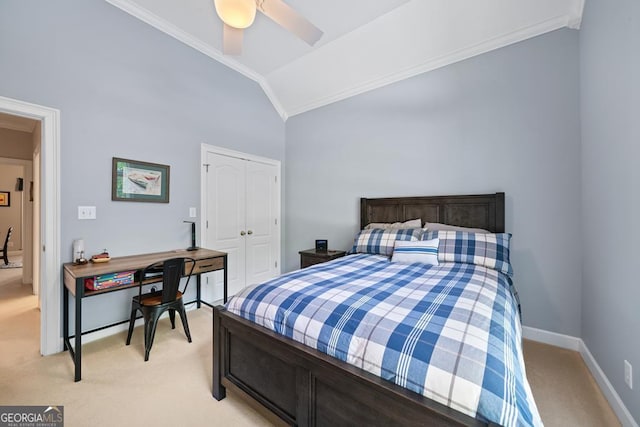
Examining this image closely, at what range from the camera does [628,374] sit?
1.48 m

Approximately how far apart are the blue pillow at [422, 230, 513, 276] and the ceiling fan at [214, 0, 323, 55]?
82.7 inches

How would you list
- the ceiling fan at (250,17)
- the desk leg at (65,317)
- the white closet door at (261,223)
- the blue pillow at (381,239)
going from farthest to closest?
1. the white closet door at (261,223)
2. the blue pillow at (381,239)
3. the desk leg at (65,317)
4. the ceiling fan at (250,17)

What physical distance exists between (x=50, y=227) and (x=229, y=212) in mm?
1764

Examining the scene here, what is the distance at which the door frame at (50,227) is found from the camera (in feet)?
7.17

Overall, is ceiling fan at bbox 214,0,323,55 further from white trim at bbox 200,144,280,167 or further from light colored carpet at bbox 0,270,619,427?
light colored carpet at bbox 0,270,619,427

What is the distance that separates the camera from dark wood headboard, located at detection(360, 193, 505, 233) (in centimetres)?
261

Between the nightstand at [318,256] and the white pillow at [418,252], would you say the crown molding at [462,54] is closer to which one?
the white pillow at [418,252]

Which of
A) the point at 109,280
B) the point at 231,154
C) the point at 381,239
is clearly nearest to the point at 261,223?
the point at 231,154

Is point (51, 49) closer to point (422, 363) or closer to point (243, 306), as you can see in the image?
point (243, 306)

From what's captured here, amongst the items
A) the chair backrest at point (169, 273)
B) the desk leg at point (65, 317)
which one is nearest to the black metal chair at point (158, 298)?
the chair backrest at point (169, 273)

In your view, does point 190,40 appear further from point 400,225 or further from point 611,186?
point 611,186

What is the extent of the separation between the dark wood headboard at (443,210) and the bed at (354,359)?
24.7 inches

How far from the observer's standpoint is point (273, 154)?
4277 mm

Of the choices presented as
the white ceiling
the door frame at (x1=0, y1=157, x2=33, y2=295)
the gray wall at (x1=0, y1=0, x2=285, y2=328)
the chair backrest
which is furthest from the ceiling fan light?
the door frame at (x1=0, y1=157, x2=33, y2=295)
